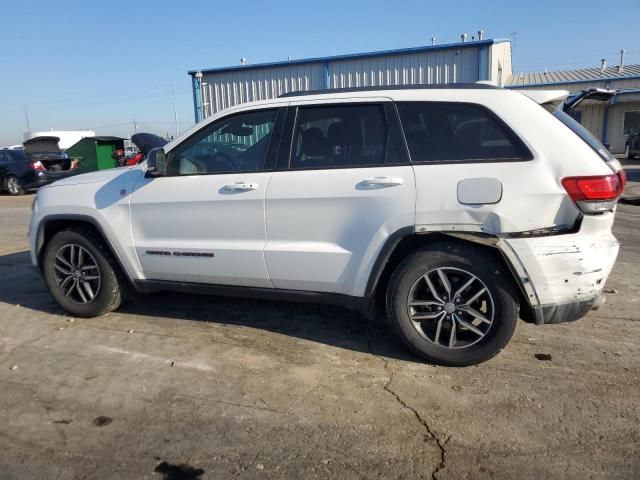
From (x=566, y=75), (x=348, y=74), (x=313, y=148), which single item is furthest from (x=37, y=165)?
(x=566, y=75)

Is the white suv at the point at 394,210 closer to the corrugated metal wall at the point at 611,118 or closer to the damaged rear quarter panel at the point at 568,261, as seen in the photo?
the damaged rear quarter panel at the point at 568,261

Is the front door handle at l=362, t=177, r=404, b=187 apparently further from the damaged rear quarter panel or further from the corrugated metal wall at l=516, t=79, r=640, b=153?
the corrugated metal wall at l=516, t=79, r=640, b=153

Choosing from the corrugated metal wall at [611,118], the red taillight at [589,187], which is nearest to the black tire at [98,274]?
the red taillight at [589,187]

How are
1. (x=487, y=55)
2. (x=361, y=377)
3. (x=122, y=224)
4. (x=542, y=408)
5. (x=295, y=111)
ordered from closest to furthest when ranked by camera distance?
(x=542, y=408) → (x=361, y=377) → (x=295, y=111) → (x=122, y=224) → (x=487, y=55)

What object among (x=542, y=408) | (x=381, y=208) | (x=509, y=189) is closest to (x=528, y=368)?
(x=542, y=408)

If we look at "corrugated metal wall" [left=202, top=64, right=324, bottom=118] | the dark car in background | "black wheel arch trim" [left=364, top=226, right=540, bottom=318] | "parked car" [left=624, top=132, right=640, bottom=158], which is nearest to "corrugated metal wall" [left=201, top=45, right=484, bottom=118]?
"corrugated metal wall" [left=202, top=64, right=324, bottom=118]

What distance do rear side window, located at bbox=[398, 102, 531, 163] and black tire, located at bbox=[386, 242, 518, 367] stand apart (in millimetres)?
604

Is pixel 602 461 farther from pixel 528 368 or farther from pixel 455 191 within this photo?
pixel 455 191

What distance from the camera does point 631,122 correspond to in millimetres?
29188

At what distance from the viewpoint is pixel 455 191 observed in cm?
341

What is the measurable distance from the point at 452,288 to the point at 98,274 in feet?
10.0

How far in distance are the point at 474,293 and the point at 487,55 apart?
13652mm

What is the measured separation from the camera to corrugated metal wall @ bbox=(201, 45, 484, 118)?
15.8 metres

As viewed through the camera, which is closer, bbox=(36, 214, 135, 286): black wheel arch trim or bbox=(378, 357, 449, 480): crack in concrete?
bbox=(378, 357, 449, 480): crack in concrete
